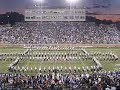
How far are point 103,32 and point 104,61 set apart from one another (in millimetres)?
35492

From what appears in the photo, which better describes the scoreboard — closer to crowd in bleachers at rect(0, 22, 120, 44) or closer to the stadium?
the stadium

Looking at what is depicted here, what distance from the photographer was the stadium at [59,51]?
23.4 m

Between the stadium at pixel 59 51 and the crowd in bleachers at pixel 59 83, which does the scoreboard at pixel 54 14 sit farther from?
the crowd in bleachers at pixel 59 83

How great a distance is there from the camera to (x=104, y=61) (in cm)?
4147

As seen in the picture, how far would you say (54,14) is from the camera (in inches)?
3393

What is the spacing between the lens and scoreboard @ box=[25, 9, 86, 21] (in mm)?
85625

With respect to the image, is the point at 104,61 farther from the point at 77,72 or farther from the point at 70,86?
the point at 70,86

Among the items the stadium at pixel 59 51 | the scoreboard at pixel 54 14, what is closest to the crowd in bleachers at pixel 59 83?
the stadium at pixel 59 51

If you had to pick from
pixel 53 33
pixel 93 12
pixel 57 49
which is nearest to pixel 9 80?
pixel 57 49

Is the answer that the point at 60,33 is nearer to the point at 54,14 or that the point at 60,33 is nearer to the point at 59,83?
the point at 54,14

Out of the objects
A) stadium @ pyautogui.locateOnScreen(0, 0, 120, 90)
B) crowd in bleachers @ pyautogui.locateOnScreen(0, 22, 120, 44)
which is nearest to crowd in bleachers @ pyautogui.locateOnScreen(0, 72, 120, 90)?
stadium @ pyautogui.locateOnScreen(0, 0, 120, 90)

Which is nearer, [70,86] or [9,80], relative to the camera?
[70,86]

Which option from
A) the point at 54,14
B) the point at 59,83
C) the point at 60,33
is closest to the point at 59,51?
the point at 60,33

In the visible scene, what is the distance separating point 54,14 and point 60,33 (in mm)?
12734
